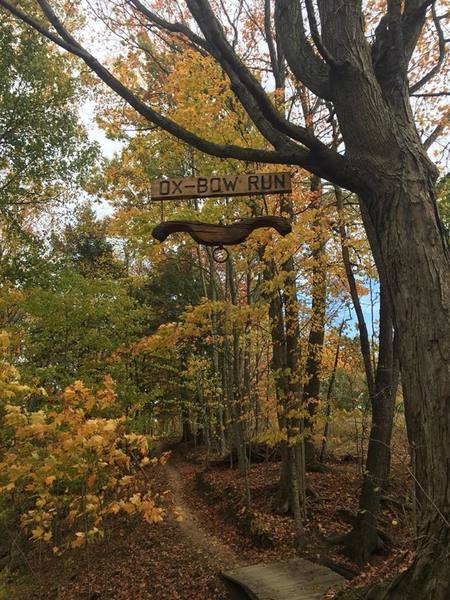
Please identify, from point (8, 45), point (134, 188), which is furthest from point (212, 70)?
A: point (8, 45)

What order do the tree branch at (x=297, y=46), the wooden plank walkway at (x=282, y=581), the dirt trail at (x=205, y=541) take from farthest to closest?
the dirt trail at (x=205, y=541), the wooden plank walkway at (x=282, y=581), the tree branch at (x=297, y=46)

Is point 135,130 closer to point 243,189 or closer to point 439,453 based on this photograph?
point 243,189

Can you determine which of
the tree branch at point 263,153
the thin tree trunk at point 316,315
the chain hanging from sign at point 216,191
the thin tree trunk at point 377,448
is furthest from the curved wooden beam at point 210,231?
the thin tree trunk at point 377,448

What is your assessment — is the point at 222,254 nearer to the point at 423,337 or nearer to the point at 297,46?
the point at 423,337

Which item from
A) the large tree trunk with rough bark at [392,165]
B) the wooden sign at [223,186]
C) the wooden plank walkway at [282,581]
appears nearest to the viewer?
the large tree trunk with rough bark at [392,165]

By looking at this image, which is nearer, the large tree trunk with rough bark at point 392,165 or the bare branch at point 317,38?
the large tree trunk with rough bark at point 392,165

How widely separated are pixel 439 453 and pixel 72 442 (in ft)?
11.1

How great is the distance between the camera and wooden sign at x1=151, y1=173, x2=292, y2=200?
12.1 ft

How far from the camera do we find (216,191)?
371cm

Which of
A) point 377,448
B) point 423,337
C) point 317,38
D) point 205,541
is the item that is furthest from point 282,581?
point 317,38

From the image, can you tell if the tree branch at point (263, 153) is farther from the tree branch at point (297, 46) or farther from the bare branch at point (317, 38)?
the tree branch at point (297, 46)

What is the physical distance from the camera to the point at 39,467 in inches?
185

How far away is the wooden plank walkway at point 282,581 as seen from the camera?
5297 millimetres

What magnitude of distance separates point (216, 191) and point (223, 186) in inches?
3.3
